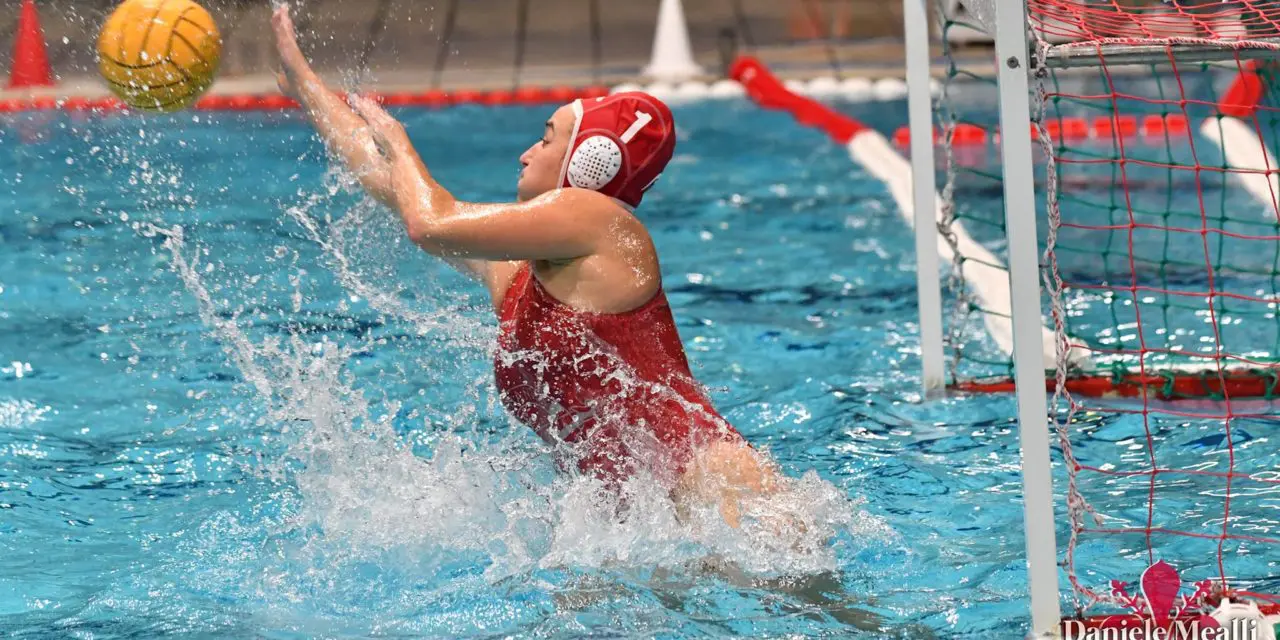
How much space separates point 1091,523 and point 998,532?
204mm

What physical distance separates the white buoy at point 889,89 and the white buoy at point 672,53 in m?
1.17

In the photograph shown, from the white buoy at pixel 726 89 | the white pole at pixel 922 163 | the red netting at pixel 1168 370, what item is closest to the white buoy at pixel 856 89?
Answer: the white buoy at pixel 726 89

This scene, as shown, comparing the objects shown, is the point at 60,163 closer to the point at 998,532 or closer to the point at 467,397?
the point at 467,397

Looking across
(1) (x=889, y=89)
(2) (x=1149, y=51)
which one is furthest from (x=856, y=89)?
(2) (x=1149, y=51)

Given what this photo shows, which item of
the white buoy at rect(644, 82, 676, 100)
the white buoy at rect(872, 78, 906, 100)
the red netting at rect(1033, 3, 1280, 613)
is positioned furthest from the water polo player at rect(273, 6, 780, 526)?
the white buoy at rect(872, 78, 906, 100)

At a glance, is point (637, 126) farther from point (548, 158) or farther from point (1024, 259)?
point (1024, 259)

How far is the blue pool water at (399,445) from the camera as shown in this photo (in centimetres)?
277

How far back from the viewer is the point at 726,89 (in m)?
9.05

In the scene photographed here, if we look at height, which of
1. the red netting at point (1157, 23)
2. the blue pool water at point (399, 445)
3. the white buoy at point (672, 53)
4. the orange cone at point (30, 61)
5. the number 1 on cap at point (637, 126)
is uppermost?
the white buoy at point (672, 53)

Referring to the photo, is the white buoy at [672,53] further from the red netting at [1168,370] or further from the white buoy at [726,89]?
the red netting at [1168,370]

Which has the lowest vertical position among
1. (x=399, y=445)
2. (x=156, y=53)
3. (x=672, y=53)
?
(x=399, y=445)

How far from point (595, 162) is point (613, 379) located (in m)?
0.41

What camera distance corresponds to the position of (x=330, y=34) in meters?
10.5

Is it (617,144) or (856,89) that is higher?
(856,89)
